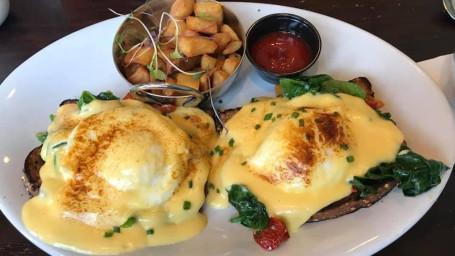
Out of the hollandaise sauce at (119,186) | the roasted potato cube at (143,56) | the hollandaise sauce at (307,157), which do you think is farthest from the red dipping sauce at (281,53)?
the hollandaise sauce at (119,186)

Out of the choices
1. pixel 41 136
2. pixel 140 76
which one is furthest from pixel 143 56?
pixel 41 136

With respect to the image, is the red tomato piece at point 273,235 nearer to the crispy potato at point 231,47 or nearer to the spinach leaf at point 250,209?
the spinach leaf at point 250,209

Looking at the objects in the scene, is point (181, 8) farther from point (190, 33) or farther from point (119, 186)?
point (119, 186)

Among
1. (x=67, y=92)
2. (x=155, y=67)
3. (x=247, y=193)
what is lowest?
(x=67, y=92)

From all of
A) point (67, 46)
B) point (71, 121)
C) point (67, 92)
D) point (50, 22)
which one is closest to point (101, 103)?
point (71, 121)

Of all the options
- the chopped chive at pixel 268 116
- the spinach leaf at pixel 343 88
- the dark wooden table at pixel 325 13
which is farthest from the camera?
the dark wooden table at pixel 325 13

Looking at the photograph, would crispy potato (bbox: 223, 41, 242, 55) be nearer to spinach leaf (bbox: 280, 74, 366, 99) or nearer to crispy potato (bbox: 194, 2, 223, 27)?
crispy potato (bbox: 194, 2, 223, 27)

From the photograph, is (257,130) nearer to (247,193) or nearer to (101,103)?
(247,193)
